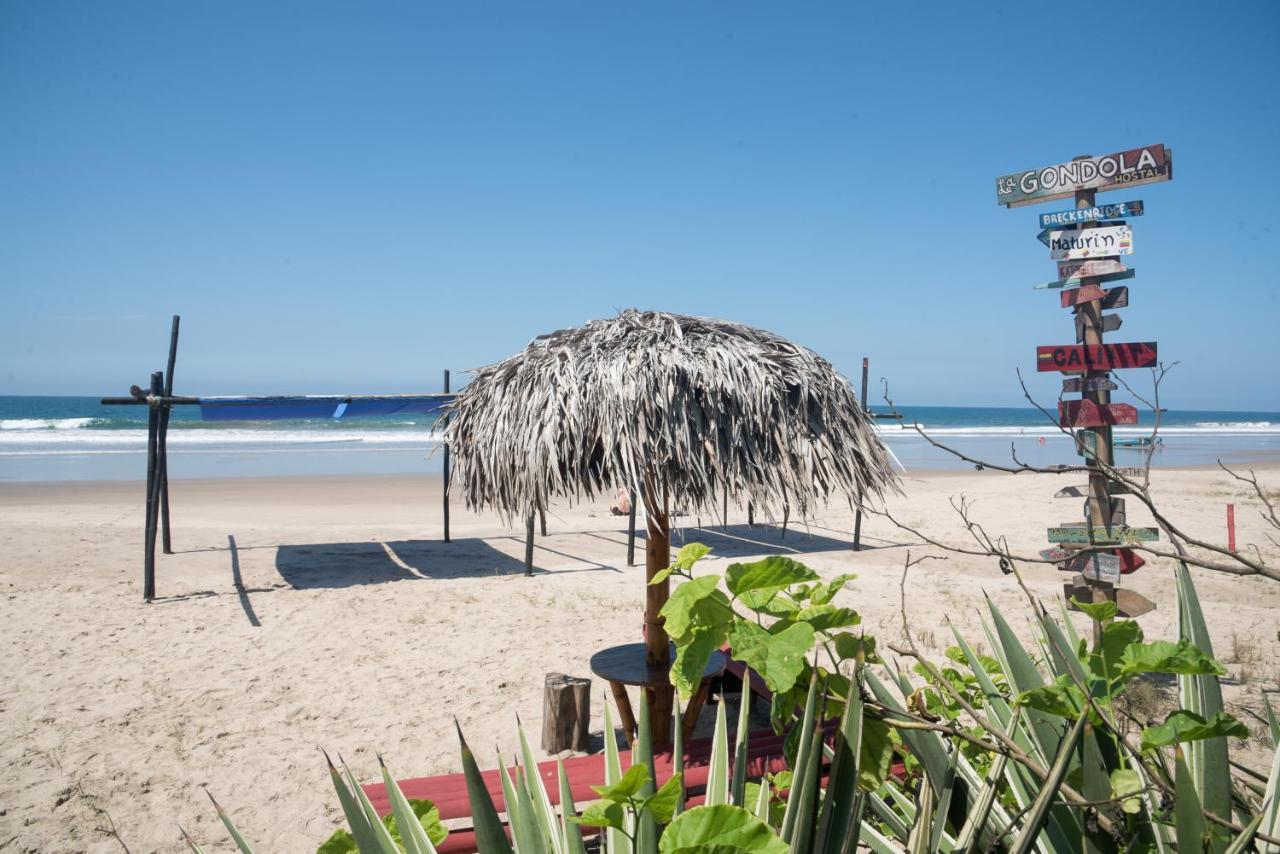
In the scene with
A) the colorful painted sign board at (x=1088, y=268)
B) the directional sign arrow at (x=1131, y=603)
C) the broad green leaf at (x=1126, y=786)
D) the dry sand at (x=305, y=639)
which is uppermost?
the colorful painted sign board at (x=1088, y=268)

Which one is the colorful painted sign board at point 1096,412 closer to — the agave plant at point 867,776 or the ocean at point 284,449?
the agave plant at point 867,776

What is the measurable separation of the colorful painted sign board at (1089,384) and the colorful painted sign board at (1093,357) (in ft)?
0.19

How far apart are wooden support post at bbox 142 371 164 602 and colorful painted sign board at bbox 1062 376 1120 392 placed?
721 cm

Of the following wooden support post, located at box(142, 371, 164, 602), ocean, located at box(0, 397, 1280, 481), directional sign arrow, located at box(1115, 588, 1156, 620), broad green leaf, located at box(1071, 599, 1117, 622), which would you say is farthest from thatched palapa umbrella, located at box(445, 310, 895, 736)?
ocean, located at box(0, 397, 1280, 481)

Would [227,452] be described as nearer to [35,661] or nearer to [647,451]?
[35,661]

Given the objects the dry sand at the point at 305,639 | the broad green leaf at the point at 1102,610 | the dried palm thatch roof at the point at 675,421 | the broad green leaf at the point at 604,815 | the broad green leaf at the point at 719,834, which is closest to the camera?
the broad green leaf at the point at 719,834

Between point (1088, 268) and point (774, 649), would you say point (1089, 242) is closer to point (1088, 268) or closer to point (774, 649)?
point (1088, 268)

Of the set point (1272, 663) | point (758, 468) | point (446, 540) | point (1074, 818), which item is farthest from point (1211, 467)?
point (1074, 818)

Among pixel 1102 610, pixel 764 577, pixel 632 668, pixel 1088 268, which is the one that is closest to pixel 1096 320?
pixel 1088 268

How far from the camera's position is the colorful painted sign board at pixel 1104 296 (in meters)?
4.46

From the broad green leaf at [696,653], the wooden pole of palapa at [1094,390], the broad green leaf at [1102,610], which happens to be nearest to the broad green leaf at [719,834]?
the broad green leaf at [696,653]

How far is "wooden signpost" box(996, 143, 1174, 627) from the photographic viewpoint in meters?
4.42

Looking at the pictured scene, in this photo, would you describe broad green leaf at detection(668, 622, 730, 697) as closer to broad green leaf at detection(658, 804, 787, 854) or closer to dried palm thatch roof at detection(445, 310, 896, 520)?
broad green leaf at detection(658, 804, 787, 854)

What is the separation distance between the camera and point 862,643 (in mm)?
1292
